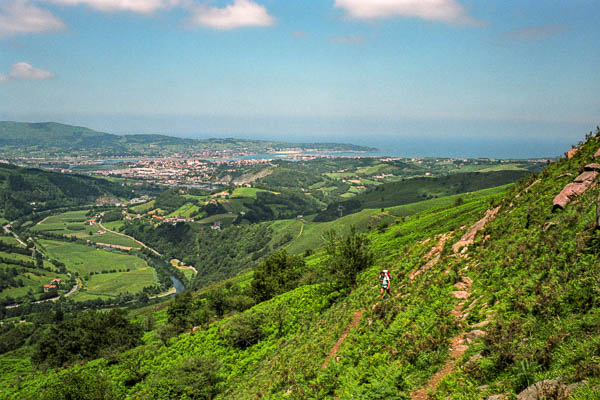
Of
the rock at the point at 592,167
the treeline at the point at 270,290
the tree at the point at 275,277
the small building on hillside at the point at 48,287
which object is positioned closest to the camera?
the rock at the point at 592,167

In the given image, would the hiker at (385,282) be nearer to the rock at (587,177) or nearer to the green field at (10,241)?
the rock at (587,177)

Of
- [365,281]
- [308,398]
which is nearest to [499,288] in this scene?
[308,398]

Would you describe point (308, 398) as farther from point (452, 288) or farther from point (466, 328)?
point (452, 288)

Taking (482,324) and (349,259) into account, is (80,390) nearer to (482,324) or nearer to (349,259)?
(349,259)

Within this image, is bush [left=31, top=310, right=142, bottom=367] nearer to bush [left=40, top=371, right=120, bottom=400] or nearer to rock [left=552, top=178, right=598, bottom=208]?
bush [left=40, top=371, right=120, bottom=400]

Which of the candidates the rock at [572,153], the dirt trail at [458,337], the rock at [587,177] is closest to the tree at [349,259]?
the dirt trail at [458,337]

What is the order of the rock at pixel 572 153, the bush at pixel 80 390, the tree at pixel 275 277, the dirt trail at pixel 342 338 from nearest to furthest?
the dirt trail at pixel 342 338
the rock at pixel 572 153
the bush at pixel 80 390
the tree at pixel 275 277
